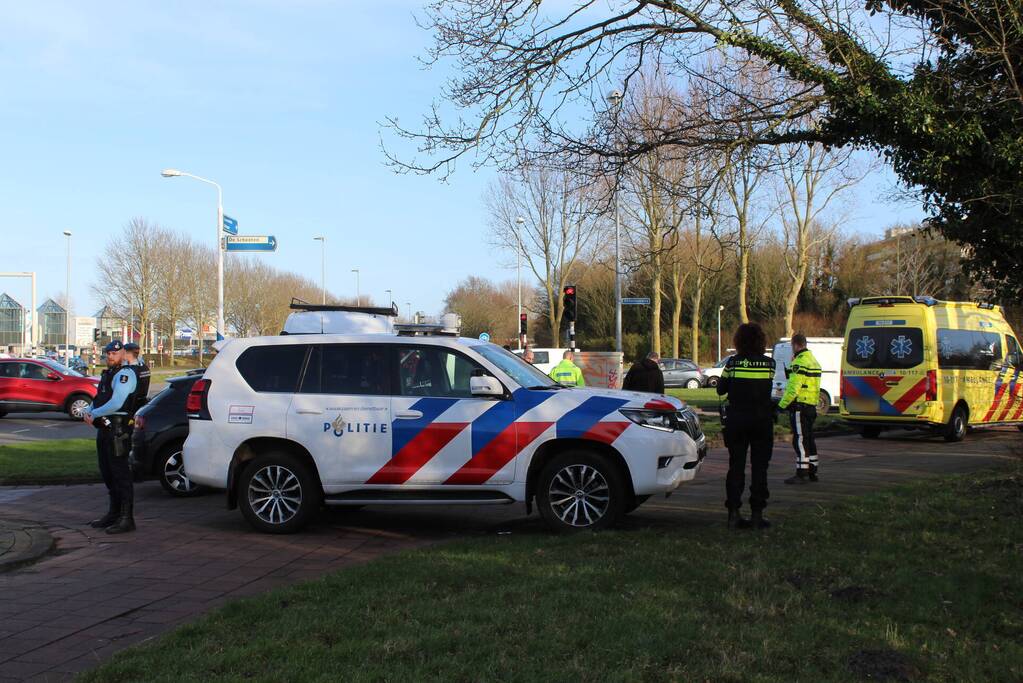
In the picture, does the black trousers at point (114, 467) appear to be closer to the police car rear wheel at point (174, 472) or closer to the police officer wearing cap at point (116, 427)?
the police officer wearing cap at point (116, 427)

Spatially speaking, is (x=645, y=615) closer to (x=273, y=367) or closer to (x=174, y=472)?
(x=273, y=367)

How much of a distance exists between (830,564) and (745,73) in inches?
238

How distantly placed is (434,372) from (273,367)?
1.56 meters

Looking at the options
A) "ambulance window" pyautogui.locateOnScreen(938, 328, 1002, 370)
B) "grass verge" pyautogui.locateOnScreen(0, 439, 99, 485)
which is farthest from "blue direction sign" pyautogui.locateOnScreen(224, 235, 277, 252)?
"ambulance window" pyautogui.locateOnScreen(938, 328, 1002, 370)

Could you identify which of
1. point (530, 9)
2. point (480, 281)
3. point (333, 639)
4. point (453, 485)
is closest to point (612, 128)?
point (530, 9)

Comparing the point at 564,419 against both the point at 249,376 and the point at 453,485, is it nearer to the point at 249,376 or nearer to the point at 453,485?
the point at 453,485

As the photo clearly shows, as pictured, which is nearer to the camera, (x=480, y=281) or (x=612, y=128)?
(x=612, y=128)

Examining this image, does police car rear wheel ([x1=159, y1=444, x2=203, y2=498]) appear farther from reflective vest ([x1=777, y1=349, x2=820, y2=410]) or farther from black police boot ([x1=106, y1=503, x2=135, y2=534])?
reflective vest ([x1=777, y1=349, x2=820, y2=410])

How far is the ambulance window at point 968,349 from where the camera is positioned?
16.2 meters

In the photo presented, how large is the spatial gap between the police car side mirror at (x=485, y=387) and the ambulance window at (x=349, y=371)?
0.85m

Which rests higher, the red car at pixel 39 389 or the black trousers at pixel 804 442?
the red car at pixel 39 389

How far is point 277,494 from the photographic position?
8.52 meters

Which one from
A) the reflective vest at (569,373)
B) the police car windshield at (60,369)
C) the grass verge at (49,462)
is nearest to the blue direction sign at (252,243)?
the police car windshield at (60,369)

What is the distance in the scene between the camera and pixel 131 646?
5.02 metres
